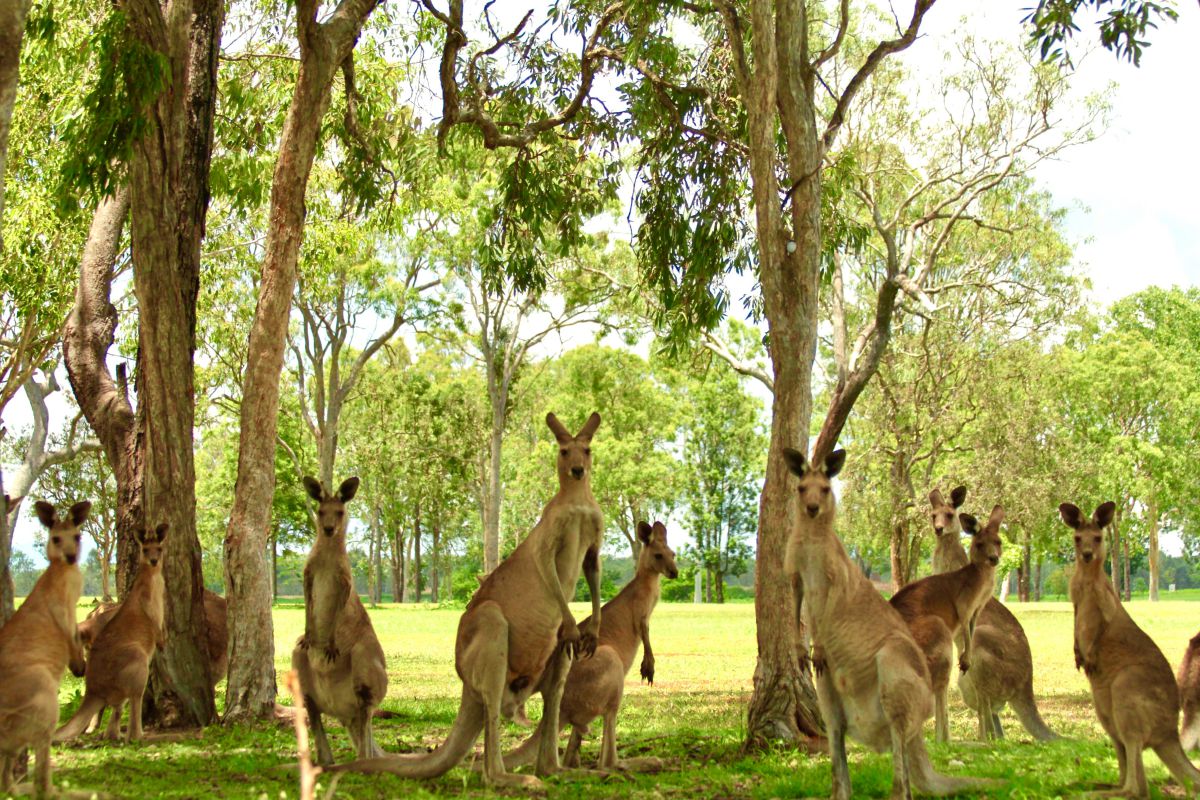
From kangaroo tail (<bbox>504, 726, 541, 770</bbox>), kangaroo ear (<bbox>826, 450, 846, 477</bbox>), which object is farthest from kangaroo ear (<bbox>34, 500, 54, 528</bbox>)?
kangaroo ear (<bbox>826, 450, 846, 477</bbox>)

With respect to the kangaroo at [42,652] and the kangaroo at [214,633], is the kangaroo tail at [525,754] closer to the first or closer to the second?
the kangaroo at [42,652]

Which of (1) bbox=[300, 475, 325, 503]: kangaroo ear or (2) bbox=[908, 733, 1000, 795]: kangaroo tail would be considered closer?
(2) bbox=[908, 733, 1000, 795]: kangaroo tail

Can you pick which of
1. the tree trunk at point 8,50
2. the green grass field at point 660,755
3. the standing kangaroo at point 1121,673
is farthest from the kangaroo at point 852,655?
the tree trunk at point 8,50

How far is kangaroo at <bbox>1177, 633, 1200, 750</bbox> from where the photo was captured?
7113mm

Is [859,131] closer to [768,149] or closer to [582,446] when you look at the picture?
[768,149]

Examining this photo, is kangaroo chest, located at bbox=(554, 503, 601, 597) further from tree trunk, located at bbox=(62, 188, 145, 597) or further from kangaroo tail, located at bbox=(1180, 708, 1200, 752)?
tree trunk, located at bbox=(62, 188, 145, 597)

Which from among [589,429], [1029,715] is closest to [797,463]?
[589,429]

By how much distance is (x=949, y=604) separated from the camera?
8883 mm

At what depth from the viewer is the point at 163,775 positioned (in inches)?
296

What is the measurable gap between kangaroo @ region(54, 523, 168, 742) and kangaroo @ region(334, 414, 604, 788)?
9.22 ft

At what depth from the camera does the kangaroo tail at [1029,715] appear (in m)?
9.14

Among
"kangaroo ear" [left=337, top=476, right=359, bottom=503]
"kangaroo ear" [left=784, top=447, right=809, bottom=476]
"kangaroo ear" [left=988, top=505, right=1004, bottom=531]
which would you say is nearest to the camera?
"kangaroo ear" [left=784, top=447, right=809, bottom=476]

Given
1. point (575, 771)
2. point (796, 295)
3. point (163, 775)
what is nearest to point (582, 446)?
point (575, 771)

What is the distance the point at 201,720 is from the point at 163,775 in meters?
2.40
